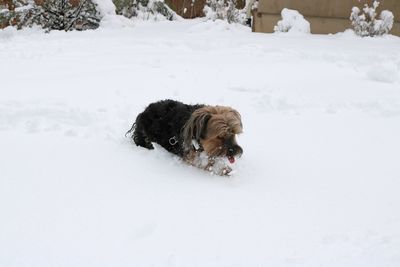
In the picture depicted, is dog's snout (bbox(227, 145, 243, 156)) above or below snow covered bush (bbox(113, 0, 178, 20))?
above

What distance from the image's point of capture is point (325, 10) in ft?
36.9

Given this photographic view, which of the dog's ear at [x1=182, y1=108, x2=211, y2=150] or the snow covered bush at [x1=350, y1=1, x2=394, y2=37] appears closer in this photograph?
the dog's ear at [x1=182, y1=108, x2=211, y2=150]

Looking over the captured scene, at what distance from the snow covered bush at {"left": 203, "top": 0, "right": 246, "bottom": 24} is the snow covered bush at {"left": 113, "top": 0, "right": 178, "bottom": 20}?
5.13ft

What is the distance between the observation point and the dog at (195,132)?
406 centimetres

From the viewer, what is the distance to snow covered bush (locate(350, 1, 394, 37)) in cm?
1050

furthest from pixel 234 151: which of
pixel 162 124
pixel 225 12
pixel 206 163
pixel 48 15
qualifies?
pixel 48 15

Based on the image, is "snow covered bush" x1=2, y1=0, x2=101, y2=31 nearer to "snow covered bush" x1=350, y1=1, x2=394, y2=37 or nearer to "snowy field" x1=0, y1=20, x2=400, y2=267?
"snowy field" x1=0, y1=20, x2=400, y2=267

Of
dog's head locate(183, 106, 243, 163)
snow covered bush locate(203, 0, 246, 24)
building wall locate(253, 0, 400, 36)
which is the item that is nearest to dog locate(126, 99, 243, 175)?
dog's head locate(183, 106, 243, 163)

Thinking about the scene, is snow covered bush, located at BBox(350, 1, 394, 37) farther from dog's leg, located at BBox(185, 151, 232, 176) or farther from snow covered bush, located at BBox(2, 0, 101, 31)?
dog's leg, located at BBox(185, 151, 232, 176)

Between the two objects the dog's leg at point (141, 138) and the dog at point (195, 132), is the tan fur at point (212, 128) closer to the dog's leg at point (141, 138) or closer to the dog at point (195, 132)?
the dog at point (195, 132)

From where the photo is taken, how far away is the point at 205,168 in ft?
14.0

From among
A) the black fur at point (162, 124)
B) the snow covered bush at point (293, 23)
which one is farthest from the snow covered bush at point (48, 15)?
the black fur at point (162, 124)

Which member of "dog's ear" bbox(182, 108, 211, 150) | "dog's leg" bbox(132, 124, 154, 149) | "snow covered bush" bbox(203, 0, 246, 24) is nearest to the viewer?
"dog's ear" bbox(182, 108, 211, 150)

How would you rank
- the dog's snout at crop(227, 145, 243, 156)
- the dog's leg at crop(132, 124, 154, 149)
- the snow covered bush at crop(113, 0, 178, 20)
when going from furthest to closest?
the snow covered bush at crop(113, 0, 178, 20) < the dog's leg at crop(132, 124, 154, 149) < the dog's snout at crop(227, 145, 243, 156)
